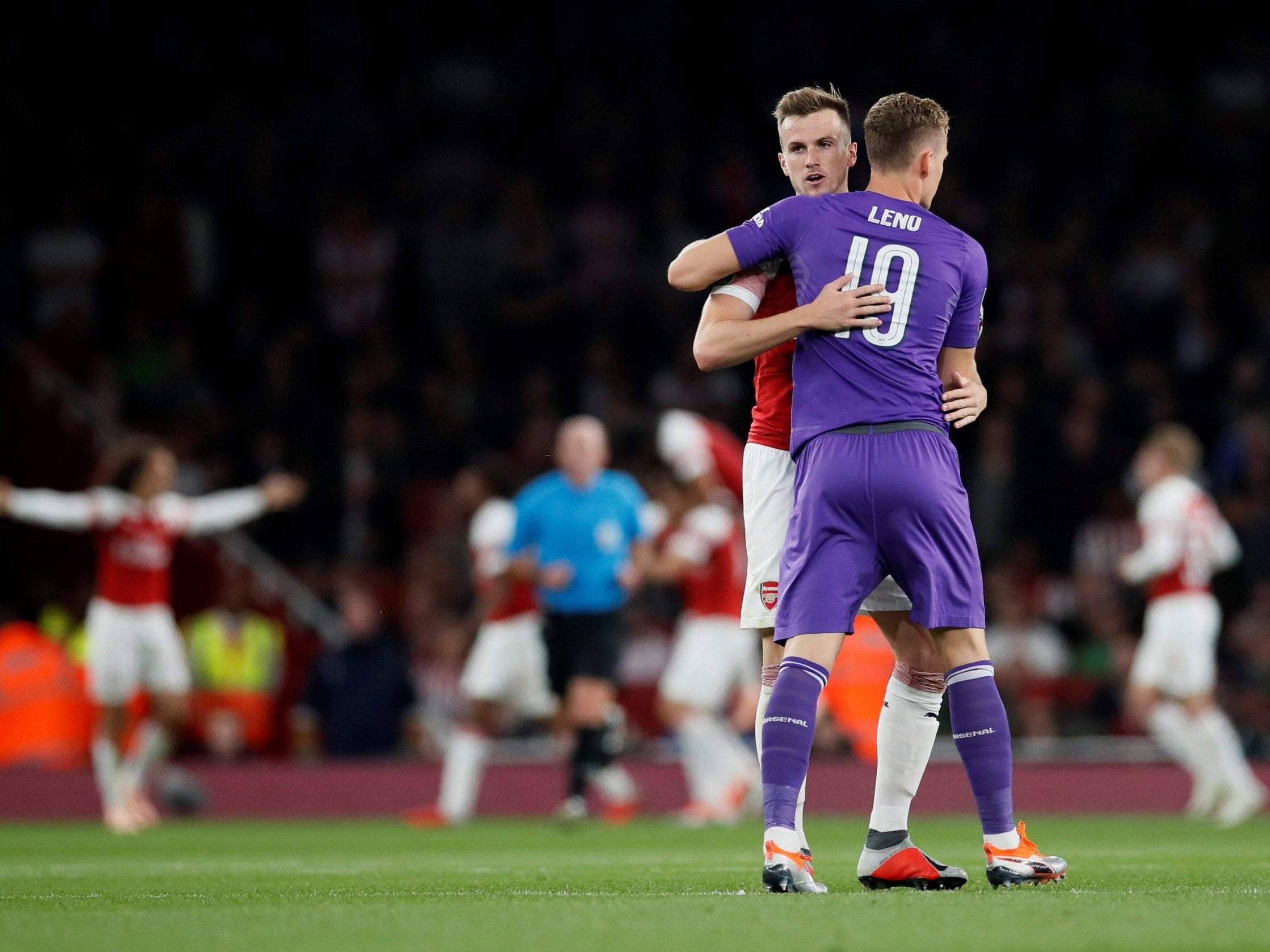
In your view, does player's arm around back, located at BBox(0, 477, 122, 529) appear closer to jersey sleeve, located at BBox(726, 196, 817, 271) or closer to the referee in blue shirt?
the referee in blue shirt

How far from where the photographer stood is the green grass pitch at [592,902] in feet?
13.7

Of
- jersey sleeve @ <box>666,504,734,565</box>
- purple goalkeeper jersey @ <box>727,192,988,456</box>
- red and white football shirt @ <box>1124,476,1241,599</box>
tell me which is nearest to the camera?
purple goalkeeper jersey @ <box>727,192,988,456</box>

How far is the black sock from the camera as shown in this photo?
1162 cm

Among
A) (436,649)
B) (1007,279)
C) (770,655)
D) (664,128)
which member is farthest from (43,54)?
(770,655)

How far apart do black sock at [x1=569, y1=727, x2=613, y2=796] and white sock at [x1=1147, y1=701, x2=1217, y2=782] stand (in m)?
4.03

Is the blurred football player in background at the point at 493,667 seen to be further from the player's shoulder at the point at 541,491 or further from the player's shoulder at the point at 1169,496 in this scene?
the player's shoulder at the point at 1169,496

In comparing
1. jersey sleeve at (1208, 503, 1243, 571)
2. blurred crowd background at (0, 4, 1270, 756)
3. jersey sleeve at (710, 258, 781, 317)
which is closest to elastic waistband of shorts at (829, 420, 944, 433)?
jersey sleeve at (710, 258, 781, 317)

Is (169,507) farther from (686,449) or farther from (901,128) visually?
(901,128)

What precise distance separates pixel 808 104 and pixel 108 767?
8028mm

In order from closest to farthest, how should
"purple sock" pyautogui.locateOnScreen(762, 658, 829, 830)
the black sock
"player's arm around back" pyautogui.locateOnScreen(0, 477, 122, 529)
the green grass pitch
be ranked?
the green grass pitch
"purple sock" pyautogui.locateOnScreen(762, 658, 829, 830)
the black sock
"player's arm around back" pyautogui.locateOnScreen(0, 477, 122, 529)

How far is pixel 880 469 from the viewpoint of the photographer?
530 cm

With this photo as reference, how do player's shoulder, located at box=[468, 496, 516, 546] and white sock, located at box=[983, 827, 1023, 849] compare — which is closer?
white sock, located at box=[983, 827, 1023, 849]

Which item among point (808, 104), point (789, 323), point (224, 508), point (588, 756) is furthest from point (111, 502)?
point (789, 323)

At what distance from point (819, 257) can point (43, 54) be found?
15.1 m
